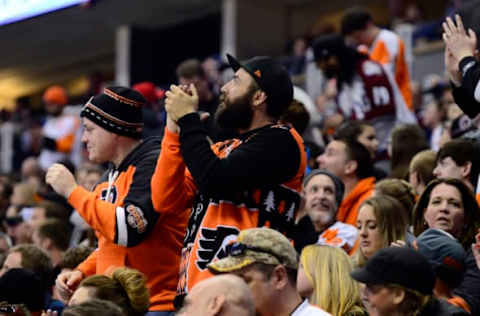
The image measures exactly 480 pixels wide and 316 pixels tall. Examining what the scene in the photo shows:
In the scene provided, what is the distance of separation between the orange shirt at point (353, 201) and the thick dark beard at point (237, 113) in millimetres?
2283

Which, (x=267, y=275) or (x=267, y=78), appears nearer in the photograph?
(x=267, y=275)

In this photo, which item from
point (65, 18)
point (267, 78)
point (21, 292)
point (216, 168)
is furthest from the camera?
point (65, 18)

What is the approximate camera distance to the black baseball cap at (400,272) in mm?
4078

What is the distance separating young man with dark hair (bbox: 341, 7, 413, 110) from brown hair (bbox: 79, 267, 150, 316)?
450cm

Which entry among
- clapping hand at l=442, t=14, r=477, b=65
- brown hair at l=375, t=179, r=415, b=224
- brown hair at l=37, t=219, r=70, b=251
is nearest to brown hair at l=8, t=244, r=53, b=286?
brown hair at l=37, t=219, r=70, b=251

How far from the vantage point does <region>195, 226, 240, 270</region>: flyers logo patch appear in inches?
172

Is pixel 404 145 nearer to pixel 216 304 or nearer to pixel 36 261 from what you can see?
pixel 36 261

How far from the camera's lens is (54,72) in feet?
75.6

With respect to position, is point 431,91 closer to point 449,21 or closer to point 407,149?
point 407,149

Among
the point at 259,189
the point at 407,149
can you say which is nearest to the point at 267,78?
the point at 259,189

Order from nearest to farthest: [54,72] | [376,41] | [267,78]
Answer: [267,78], [376,41], [54,72]

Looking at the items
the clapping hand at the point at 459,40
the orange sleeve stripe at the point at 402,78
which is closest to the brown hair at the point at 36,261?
the clapping hand at the point at 459,40

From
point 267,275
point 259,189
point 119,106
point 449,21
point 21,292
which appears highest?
point 449,21

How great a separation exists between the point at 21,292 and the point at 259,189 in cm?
181
